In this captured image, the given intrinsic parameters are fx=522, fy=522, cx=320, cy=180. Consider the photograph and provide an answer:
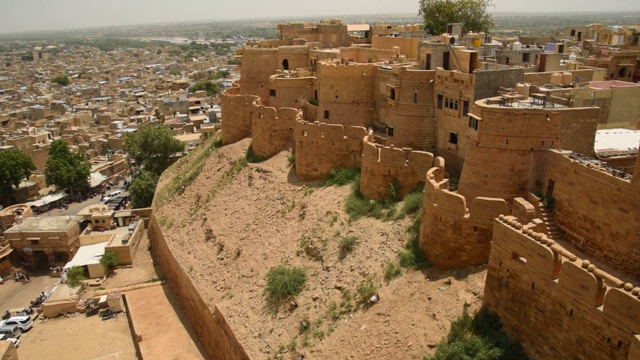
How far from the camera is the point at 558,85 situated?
52.6ft

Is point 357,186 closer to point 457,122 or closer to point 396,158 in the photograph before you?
point 396,158

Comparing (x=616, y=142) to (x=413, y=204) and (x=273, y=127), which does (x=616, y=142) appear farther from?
(x=273, y=127)

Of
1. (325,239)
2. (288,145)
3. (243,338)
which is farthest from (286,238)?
(288,145)

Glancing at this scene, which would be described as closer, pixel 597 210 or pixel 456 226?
pixel 597 210

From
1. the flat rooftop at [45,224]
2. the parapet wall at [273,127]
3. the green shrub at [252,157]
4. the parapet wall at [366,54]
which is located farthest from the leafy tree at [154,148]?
the parapet wall at [366,54]

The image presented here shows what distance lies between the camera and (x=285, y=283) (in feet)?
50.2

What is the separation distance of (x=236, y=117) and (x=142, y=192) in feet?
32.8

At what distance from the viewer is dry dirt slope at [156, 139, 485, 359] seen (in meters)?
11.5

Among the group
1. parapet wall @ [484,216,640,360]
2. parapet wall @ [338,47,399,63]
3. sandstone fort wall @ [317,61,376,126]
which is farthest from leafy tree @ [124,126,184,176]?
parapet wall @ [484,216,640,360]

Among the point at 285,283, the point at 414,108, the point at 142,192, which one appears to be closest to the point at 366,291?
the point at 285,283

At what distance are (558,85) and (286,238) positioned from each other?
32.6 feet

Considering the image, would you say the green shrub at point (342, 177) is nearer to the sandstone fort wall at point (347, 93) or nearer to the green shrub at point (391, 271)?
the sandstone fort wall at point (347, 93)

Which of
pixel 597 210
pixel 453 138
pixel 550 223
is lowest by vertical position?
pixel 550 223

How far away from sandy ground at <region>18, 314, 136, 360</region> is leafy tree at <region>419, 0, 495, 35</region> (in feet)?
87.2
